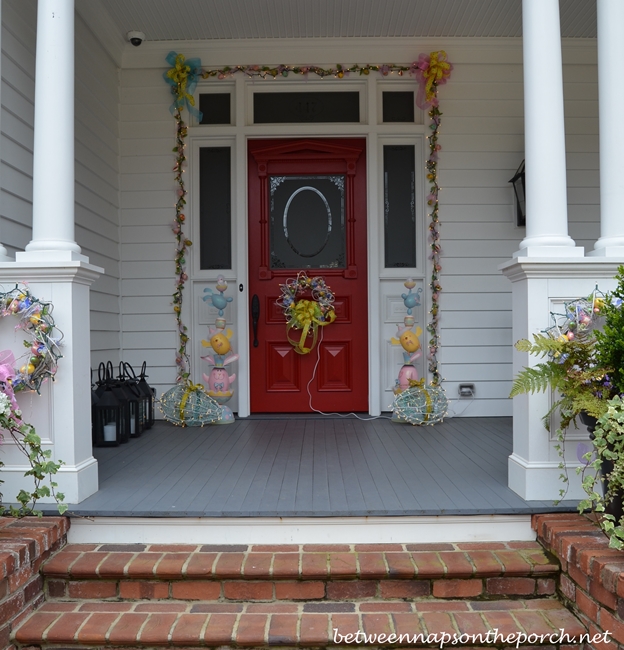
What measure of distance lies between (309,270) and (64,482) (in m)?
2.76

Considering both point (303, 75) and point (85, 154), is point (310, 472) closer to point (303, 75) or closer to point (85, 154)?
point (85, 154)

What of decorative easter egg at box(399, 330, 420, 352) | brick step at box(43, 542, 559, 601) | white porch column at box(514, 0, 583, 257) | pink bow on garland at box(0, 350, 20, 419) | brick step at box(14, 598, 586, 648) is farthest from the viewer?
decorative easter egg at box(399, 330, 420, 352)

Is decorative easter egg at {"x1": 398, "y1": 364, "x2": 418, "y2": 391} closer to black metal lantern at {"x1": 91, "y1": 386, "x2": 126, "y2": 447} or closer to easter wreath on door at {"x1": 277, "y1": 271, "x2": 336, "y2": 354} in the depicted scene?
easter wreath on door at {"x1": 277, "y1": 271, "x2": 336, "y2": 354}

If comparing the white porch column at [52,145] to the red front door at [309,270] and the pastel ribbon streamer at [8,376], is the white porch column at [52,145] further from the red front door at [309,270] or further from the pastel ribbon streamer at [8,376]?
the red front door at [309,270]

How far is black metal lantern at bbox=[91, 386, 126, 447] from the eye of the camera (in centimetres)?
381

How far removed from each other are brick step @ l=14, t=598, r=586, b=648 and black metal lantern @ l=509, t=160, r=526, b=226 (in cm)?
322

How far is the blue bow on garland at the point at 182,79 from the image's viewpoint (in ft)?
15.6

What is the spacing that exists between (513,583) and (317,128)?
12.1 feet

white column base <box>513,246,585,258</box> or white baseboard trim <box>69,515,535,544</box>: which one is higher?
white column base <box>513,246,585,258</box>

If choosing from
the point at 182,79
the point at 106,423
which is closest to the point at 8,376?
the point at 106,423

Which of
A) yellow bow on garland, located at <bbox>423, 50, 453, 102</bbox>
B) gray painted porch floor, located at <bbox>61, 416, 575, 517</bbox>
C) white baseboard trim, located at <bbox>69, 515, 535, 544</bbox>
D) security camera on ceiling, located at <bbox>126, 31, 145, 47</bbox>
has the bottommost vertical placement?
white baseboard trim, located at <bbox>69, 515, 535, 544</bbox>

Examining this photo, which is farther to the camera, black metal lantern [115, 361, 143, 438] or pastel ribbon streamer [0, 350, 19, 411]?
black metal lantern [115, 361, 143, 438]

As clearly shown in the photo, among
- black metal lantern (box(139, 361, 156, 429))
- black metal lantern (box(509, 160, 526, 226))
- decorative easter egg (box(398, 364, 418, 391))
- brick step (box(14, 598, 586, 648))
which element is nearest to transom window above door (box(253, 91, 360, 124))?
black metal lantern (box(509, 160, 526, 226))

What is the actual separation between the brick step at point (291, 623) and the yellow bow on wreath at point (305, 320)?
8.81 feet
